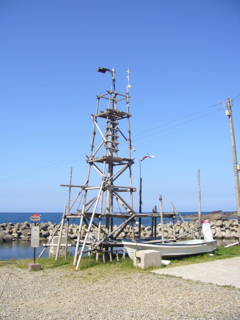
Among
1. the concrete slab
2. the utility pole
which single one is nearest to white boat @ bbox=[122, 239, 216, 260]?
the concrete slab

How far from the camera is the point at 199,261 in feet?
61.7

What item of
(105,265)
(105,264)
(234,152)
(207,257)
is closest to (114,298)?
(105,265)

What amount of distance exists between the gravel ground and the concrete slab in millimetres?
919

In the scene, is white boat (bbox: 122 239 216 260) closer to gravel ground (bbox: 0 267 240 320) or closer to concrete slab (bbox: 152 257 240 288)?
concrete slab (bbox: 152 257 240 288)

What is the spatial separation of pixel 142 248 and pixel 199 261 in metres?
3.46

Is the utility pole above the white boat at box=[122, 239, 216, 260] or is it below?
above

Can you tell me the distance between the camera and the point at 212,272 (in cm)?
1520

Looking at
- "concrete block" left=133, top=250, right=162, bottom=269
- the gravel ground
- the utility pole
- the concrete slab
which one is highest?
the utility pole

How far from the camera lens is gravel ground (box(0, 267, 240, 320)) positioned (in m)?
9.20

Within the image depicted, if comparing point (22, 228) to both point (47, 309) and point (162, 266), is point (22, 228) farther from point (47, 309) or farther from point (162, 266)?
point (47, 309)

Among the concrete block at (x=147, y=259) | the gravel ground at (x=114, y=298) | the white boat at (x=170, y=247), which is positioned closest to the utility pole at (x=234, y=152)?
the white boat at (x=170, y=247)

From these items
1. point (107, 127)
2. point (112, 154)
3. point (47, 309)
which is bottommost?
point (47, 309)

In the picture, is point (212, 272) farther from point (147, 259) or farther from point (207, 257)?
point (207, 257)

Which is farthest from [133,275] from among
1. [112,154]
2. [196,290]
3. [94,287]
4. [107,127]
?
[107,127]
